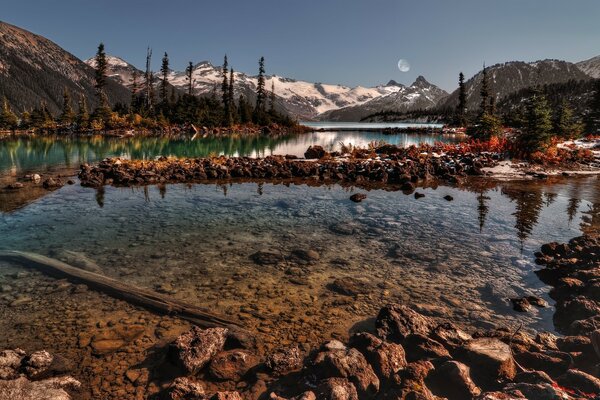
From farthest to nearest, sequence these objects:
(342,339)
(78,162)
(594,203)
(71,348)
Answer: (78,162)
(594,203)
(342,339)
(71,348)

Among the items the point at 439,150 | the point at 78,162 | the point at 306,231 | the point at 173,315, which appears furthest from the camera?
the point at 439,150

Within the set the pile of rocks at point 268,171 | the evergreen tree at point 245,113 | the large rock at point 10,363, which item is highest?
the evergreen tree at point 245,113

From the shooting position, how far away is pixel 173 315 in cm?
754

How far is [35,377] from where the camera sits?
5598 millimetres

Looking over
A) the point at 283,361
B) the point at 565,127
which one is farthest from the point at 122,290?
the point at 565,127

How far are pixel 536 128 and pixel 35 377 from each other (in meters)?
39.7

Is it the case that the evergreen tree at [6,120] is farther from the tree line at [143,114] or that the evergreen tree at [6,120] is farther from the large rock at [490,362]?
the large rock at [490,362]

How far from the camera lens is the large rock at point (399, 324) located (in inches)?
263

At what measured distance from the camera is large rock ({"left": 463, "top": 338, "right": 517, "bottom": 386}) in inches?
213

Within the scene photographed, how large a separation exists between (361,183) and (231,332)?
61.3ft

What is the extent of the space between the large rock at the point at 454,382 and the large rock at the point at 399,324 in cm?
119

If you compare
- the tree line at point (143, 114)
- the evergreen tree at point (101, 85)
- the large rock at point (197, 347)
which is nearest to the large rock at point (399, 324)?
the large rock at point (197, 347)

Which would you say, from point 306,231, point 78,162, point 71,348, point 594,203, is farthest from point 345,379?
point 78,162

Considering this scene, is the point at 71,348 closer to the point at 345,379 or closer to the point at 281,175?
the point at 345,379
